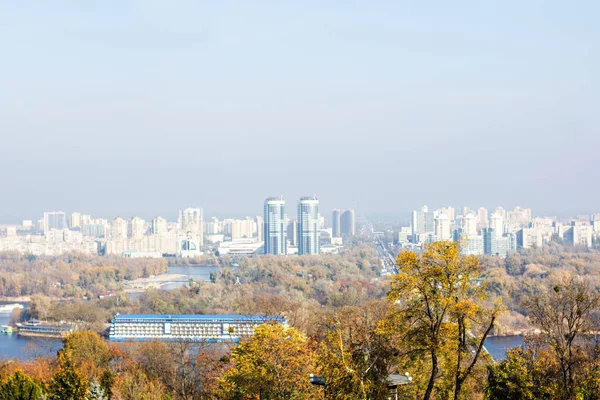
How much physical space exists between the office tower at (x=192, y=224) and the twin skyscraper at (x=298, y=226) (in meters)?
6.11

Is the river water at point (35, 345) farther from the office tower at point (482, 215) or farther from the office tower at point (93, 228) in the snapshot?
the office tower at point (93, 228)

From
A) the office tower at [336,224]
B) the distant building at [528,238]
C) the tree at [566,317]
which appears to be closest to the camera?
the tree at [566,317]

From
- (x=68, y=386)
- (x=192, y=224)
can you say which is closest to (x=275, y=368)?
(x=68, y=386)

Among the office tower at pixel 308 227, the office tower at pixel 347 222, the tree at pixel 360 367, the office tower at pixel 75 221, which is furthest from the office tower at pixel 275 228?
the tree at pixel 360 367

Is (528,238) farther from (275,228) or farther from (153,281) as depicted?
(153,281)

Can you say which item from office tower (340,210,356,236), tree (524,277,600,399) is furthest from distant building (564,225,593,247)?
tree (524,277,600,399)

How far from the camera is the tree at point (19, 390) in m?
5.62

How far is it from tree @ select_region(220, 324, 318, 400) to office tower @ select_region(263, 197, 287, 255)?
35691 millimetres

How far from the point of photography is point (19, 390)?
5.67 meters

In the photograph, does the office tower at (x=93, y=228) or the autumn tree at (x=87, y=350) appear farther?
the office tower at (x=93, y=228)

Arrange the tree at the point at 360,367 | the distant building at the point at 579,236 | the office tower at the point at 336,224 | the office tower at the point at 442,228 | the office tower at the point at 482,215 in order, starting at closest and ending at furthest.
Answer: the tree at the point at 360,367 < the distant building at the point at 579,236 < the office tower at the point at 442,228 < the office tower at the point at 482,215 < the office tower at the point at 336,224

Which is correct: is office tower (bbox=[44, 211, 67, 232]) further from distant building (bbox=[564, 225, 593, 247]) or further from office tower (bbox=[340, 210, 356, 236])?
distant building (bbox=[564, 225, 593, 247])

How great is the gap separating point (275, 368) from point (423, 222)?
41412 mm

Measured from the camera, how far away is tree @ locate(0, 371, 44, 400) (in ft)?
18.5
